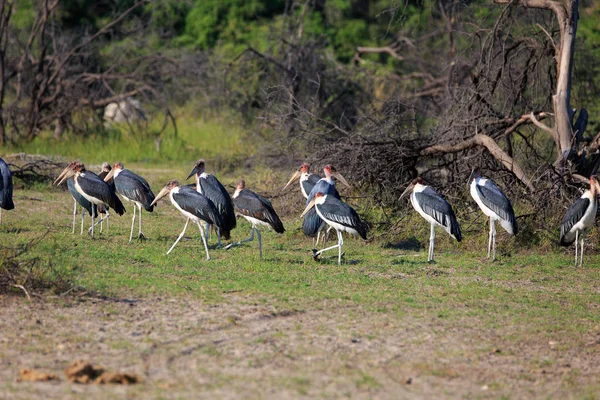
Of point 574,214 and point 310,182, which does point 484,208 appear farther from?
point 310,182

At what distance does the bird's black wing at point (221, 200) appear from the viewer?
10.4 meters

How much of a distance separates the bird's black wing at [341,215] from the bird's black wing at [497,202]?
5.36ft

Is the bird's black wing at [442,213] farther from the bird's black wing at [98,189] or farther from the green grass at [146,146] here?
the green grass at [146,146]

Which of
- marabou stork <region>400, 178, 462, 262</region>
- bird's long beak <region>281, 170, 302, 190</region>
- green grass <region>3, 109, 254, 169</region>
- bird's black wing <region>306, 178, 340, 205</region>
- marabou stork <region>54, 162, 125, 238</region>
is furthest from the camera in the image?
green grass <region>3, 109, 254, 169</region>

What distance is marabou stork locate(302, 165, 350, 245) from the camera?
10602 millimetres

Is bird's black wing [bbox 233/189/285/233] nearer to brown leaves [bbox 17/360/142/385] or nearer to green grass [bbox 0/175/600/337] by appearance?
green grass [bbox 0/175/600/337]

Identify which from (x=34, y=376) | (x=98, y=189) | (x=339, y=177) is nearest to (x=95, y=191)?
(x=98, y=189)

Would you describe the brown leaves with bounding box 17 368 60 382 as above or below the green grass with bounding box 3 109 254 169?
below

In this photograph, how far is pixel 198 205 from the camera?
33.1 ft

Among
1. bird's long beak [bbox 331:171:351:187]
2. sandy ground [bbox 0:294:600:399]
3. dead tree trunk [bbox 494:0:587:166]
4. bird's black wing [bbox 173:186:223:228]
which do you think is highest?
dead tree trunk [bbox 494:0:587:166]

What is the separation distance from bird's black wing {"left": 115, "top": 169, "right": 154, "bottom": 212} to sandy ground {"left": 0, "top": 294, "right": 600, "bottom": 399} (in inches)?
145

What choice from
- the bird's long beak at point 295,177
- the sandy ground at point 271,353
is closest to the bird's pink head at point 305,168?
the bird's long beak at point 295,177

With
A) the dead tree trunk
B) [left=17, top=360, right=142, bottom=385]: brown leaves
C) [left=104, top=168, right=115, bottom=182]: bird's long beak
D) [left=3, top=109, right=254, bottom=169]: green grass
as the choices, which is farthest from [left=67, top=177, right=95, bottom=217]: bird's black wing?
[left=3, top=109, right=254, bottom=169]: green grass

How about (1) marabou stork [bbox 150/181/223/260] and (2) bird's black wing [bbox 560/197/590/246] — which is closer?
(1) marabou stork [bbox 150/181/223/260]
